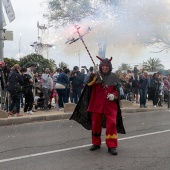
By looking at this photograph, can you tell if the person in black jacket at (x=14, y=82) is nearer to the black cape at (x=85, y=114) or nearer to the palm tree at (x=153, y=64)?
the black cape at (x=85, y=114)

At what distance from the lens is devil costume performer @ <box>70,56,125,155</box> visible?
290 inches

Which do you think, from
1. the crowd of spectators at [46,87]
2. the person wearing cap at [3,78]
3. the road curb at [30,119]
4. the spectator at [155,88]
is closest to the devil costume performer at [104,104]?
the road curb at [30,119]

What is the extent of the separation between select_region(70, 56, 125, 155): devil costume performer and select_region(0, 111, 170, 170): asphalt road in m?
0.36

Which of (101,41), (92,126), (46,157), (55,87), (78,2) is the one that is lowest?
(46,157)

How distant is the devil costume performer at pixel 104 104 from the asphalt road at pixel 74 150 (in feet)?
1.19

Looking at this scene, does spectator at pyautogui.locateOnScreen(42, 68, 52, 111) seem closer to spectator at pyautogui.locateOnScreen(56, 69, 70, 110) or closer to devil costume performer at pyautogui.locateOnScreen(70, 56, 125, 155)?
spectator at pyautogui.locateOnScreen(56, 69, 70, 110)

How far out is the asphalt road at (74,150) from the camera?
20.7 feet

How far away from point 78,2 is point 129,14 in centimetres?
621

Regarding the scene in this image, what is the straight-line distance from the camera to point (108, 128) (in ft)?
24.0

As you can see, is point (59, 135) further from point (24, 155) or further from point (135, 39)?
point (135, 39)

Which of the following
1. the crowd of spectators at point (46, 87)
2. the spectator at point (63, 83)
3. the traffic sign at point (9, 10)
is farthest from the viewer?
the spectator at point (63, 83)

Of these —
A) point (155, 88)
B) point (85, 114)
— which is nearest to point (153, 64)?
point (155, 88)

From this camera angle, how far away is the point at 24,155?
7.07m

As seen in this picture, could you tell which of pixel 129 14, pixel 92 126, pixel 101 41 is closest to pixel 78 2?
pixel 101 41
